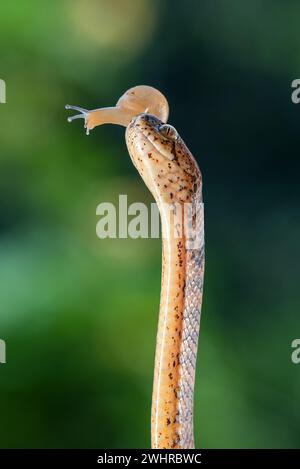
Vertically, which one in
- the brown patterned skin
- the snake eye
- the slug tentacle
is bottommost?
the brown patterned skin

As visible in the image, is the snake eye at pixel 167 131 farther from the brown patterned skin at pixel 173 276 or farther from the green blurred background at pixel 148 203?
the green blurred background at pixel 148 203

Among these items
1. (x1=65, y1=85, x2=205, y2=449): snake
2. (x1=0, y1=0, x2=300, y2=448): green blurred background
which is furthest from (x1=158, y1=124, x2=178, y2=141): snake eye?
(x1=0, y1=0, x2=300, y2=448): green blurred background

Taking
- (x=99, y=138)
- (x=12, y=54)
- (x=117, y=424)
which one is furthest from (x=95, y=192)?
(x=117, y=424)

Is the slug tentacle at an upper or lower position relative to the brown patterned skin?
upper

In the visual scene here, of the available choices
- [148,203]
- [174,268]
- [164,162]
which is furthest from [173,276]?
[148,203]

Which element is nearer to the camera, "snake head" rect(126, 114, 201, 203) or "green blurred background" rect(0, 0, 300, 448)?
"snake head" rect(126, 114, 201, 203)

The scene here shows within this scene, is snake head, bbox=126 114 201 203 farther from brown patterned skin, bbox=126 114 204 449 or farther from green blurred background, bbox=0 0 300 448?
green blurred background, bbox=0 0 300 448

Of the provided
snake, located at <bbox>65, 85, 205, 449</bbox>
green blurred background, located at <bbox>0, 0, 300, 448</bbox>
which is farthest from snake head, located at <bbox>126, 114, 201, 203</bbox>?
green blurred background, located at <bbox>0, 0, 300, 448</bbox>
